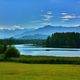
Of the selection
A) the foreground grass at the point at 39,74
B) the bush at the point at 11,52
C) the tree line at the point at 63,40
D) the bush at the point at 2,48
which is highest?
the tree line at the point at 63,40

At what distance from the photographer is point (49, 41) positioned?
150ft

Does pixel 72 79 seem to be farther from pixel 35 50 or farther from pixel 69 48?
pixel 35 50

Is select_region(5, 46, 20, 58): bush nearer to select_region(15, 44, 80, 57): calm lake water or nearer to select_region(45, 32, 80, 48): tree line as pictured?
select_region(15, 44, 80, 57): calm lake water

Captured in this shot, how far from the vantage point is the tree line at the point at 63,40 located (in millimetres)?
44281

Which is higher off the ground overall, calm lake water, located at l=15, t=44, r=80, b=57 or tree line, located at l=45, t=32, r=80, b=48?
tree line, located at l=45, t=32, r=80, b=48

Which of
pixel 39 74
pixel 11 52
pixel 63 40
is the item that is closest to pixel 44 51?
pixel 63 40

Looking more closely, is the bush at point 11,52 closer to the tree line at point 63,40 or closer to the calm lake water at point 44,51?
the calm lake water at point 44,51

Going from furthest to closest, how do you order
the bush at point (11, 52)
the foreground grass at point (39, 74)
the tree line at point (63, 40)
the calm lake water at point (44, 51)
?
the tree line at point (63, 40) → the calm lake water at point (44, 51) → the bush at point (11, 52) → the foreground grass at point (39, 74)

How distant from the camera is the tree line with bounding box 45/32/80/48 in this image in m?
44.3

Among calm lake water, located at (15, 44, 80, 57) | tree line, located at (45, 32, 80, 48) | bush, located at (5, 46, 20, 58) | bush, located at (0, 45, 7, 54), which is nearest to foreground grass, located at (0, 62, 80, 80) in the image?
bush, located at (5, 46, 20, 58)

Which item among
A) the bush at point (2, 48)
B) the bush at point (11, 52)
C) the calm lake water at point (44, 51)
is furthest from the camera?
the bush at point (2, 48)

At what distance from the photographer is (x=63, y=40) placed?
1769 inches

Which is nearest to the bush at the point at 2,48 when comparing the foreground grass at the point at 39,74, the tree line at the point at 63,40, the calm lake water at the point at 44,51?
the calm lake water at the point at 44,51

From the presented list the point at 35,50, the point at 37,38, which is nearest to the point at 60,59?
the point at 37,38
